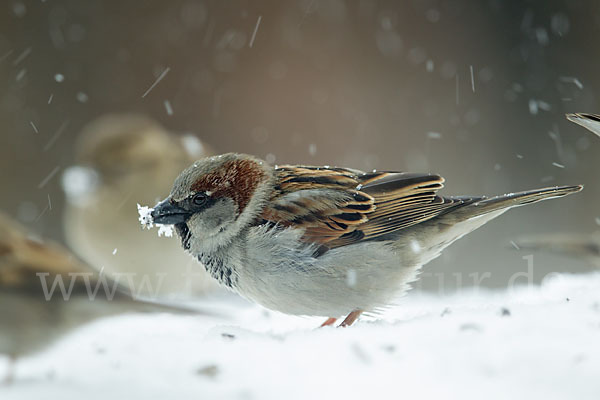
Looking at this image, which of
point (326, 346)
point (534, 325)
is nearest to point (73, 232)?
point (326, 346)

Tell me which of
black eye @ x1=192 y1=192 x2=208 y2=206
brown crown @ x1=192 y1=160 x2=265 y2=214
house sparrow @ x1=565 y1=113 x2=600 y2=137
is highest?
house sparrow @ x1=565 y1=113 x2=600 y2=137

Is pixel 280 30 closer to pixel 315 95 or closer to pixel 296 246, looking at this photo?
pixel 315 95

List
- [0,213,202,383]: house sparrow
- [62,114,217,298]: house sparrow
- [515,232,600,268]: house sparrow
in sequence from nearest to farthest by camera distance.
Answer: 1. [0,213,202,383]: house sparrow
2. [515,232,600,268]: house sparrow
3. [62,114,217,298]: house sparrow

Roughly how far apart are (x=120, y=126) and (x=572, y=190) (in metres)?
3.33

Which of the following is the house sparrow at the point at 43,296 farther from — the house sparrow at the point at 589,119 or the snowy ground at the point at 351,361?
the house sparrow at the point at 589,119

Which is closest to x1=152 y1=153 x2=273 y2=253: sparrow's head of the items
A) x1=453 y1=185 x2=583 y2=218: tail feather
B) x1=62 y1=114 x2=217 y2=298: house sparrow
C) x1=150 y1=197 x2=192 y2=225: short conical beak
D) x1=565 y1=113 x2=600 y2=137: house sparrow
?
x1=150 y1=197 x2=192 y2=225: short conical beak

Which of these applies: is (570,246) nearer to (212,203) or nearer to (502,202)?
(502,202)

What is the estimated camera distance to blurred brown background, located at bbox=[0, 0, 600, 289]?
5.24 metres

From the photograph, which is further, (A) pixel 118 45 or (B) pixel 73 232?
(A) pixel 118 45

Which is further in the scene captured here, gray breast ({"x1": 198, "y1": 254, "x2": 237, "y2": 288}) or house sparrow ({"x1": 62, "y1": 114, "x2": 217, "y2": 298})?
house sparrow ({"x1": 62, "y1": 114, "x2": 217, "y2": 298})

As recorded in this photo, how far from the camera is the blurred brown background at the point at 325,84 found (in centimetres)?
524

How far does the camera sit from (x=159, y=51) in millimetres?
5656

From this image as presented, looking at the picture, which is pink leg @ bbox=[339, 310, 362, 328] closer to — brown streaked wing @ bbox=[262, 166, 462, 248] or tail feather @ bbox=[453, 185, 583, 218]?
brown streaked wing @ bbox=[262, 166, 462, 248]

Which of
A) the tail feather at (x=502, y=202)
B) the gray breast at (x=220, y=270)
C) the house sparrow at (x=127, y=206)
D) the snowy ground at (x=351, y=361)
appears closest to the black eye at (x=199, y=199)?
the gray breast at (x=220, y=270)
